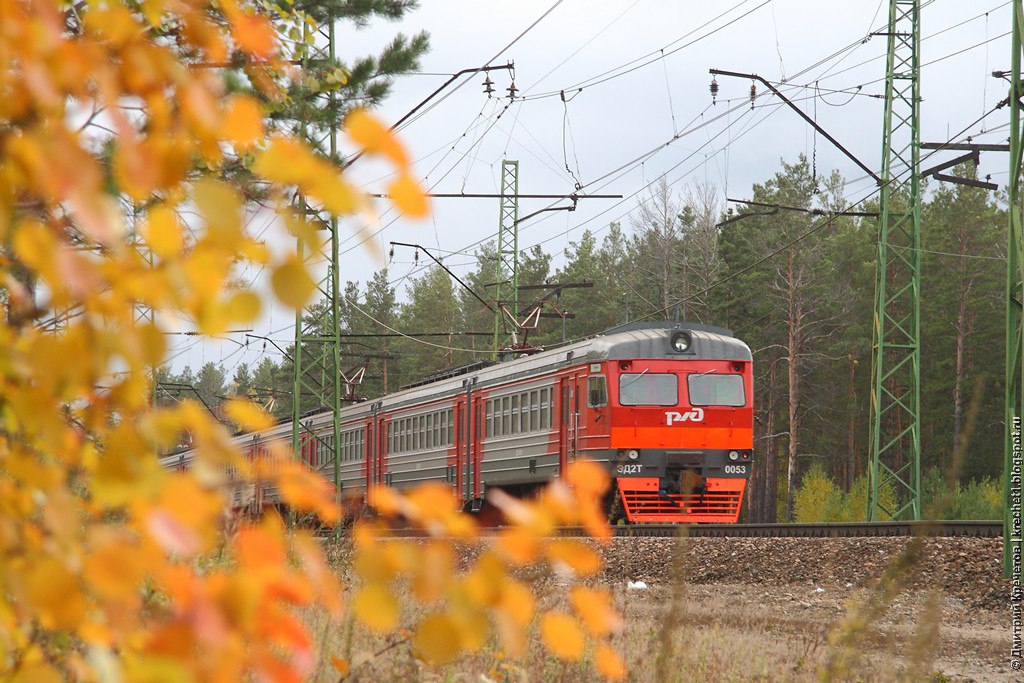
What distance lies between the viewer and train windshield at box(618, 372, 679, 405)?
18344 mm

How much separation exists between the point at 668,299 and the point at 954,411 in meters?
14.5

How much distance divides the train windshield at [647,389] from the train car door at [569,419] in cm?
70

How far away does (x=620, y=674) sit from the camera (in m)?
1.53

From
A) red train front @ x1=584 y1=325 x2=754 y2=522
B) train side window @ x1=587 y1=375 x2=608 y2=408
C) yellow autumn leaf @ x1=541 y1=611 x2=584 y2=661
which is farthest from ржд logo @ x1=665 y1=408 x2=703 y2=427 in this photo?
yellow autumn leaf @ x1=541 y1=611 x2=584 y2=661

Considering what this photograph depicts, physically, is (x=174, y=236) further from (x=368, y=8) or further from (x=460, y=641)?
(x=368, y=8)

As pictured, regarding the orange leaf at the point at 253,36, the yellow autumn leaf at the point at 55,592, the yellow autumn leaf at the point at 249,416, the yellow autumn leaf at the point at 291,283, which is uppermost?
the orange leaf at the point at 253,36

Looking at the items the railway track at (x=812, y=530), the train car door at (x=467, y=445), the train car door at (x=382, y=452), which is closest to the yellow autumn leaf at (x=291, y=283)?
the railway track at (x=812, y=530)

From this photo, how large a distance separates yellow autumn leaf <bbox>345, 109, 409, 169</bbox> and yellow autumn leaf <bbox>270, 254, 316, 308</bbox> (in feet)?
0.43

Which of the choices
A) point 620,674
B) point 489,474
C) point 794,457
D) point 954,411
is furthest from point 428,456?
point 954,411

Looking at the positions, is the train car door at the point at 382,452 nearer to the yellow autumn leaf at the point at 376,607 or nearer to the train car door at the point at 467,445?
the train car door at the point at 467,445

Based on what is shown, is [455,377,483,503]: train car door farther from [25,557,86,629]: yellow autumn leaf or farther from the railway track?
[25,557,86,629]: yellow autumn leaf

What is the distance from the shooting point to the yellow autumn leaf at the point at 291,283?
111 centimetres

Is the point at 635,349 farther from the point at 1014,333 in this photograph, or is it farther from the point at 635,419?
the point at 1014,333

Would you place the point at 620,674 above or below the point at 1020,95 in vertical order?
below
